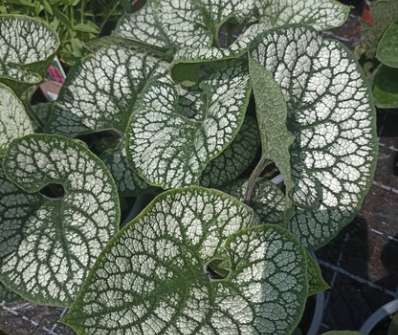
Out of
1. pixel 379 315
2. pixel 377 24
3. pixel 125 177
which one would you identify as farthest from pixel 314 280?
pixel 377 24

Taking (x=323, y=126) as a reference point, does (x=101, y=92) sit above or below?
below

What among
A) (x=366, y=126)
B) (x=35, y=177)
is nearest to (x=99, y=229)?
(x=35, y=177)

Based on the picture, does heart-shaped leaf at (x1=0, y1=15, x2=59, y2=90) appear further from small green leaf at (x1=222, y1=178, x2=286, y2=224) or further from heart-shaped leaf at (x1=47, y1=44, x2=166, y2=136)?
small green leaf at (x1=222, y1=178, x2=286, y2=224)

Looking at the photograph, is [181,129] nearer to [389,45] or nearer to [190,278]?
[190,278]

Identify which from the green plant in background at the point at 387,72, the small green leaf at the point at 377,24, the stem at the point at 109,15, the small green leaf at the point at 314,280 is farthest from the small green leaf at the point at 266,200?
the stem at the point at 109,15

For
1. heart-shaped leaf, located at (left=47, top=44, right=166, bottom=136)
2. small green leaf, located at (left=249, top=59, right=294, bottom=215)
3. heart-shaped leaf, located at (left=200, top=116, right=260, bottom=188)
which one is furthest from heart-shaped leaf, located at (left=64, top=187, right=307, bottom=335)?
heart-shaped leaf, located at (left=47, top=44, right=166, bottom=136)

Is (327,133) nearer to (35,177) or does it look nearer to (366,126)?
(366,126)
